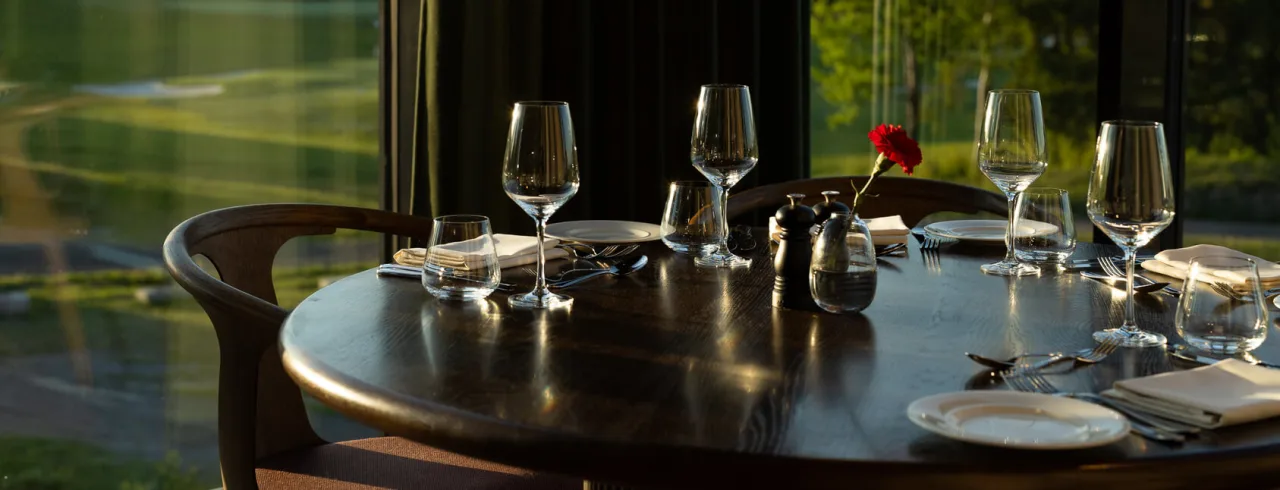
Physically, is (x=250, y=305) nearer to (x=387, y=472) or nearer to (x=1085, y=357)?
(x=387, y=472)

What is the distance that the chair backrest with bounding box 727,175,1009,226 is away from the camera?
2492 millimetres

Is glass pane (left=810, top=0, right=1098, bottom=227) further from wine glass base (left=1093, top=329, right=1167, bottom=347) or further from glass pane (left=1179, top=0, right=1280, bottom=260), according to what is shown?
wine glass base (left=1093, top=329, right=1167, bottom=347)

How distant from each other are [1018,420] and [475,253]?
2.36 feet

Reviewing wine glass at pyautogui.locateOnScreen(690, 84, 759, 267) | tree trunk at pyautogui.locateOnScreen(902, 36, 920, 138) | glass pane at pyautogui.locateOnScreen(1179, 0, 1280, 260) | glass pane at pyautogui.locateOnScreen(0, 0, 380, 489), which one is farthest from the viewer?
tree trunk at pyautogui.locateOnScreen(902, 36, 920, 138)

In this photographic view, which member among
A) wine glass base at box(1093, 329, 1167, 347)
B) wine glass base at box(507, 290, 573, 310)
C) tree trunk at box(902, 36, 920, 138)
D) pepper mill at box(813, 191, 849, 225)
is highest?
tree trunk at box(902, 36, 920, 138)

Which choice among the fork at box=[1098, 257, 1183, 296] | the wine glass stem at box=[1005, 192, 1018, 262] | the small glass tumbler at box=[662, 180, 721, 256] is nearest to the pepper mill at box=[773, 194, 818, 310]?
the small glass tumbler at box=[662, 180, 721, 256]

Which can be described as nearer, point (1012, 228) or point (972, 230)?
point (1012, 228)

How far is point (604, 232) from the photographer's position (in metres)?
2.03

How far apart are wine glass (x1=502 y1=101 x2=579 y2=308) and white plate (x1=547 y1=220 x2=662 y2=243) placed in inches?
16.6

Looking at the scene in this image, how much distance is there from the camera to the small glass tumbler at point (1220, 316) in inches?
49.3

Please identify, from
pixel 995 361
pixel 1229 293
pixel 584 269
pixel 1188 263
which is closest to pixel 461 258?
pixel 584 269

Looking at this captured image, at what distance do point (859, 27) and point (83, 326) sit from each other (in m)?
2.21

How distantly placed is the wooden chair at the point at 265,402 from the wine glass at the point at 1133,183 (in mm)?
806

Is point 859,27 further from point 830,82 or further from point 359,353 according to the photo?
point 359,353
